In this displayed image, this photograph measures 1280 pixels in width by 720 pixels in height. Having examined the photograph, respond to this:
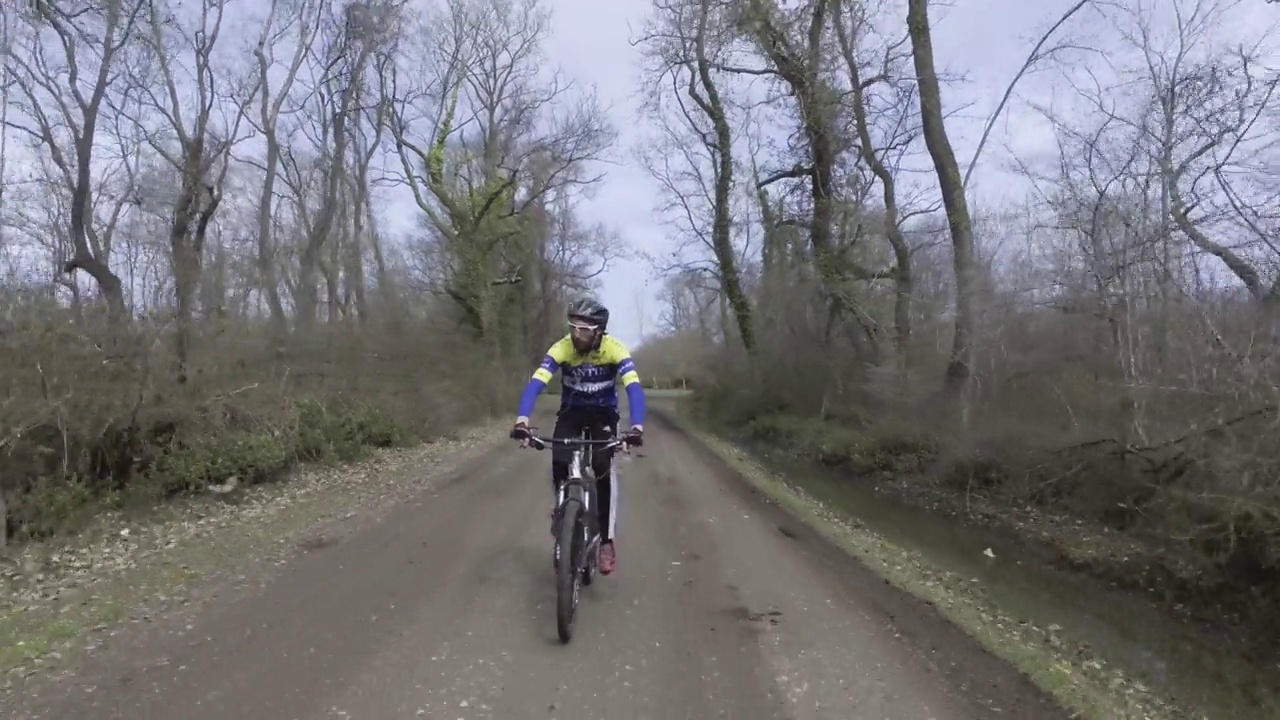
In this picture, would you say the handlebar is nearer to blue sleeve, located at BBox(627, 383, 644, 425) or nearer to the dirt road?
blue sleeve, located at BBox(627, 383, 644, 425)

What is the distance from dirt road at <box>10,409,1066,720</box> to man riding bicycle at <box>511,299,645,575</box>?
0.85 meters

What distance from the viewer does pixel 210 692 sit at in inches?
190

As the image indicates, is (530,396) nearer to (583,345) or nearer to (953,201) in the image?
(583,345)

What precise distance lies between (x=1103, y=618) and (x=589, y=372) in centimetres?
539

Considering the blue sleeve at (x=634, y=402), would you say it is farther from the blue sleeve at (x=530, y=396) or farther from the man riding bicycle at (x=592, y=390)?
the blue sleeve at (x=530, y=396)

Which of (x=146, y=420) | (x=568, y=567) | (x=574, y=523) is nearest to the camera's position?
(x=568, y=567)

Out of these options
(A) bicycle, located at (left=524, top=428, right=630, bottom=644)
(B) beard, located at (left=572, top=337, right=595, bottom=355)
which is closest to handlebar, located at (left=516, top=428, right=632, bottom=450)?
(A) bicycle, located at (left=524, top=428, right=630, bottom=644)

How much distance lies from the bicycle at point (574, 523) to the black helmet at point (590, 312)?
82cm

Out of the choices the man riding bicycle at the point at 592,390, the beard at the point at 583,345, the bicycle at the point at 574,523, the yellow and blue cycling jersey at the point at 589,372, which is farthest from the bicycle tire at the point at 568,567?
the beard at the point at 583,345

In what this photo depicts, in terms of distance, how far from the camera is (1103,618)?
27.9 ft

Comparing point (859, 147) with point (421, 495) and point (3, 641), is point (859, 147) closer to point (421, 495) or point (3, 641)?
point (421, 495)

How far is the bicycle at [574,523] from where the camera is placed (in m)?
5.73

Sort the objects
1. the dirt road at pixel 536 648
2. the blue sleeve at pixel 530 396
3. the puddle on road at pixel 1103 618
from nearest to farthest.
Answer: the dirt road at pixel 536 648 < the blue sleeve at pixel 530 396 < the puddle on road at pixel 1103 618

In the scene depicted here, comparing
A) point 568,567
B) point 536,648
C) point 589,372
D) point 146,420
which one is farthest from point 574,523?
point 146,420
